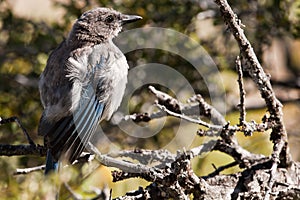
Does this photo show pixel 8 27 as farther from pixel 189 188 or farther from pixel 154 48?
pixel 189 188

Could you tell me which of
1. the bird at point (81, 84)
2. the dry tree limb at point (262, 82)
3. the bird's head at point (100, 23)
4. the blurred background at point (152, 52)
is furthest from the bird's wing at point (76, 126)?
the dry tree limb at point (262, 82)

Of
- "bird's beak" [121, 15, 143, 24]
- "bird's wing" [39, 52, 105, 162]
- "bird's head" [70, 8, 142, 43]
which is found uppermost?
"bird's beak" [121, 15, 143, 24]

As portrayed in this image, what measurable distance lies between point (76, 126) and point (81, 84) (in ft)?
1.44

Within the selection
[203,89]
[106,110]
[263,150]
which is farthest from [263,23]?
[106,110]

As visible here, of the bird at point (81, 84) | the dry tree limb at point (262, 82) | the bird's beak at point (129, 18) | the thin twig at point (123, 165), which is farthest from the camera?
the bird's beak at point (129, 18)

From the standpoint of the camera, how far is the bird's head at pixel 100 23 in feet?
Answer: 14.7

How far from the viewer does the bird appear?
135 inches

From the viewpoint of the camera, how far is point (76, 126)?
3545 millimetres

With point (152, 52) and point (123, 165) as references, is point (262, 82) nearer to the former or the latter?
point (123, 165)

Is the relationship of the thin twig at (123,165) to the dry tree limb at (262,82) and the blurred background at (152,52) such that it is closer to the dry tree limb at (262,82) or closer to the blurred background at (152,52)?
the dry tree limb at (262,82)

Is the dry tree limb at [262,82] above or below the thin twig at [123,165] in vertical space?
above

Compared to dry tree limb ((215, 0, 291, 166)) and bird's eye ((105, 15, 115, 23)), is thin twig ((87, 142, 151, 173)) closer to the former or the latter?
dry tree limb ((215, 0, 291, 166))

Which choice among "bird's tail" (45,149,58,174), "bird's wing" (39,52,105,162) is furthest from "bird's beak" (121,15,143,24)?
"bird's tail" (45,149,58,174)

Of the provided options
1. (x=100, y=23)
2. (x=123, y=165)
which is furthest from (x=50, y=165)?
(x=100, y=23)
